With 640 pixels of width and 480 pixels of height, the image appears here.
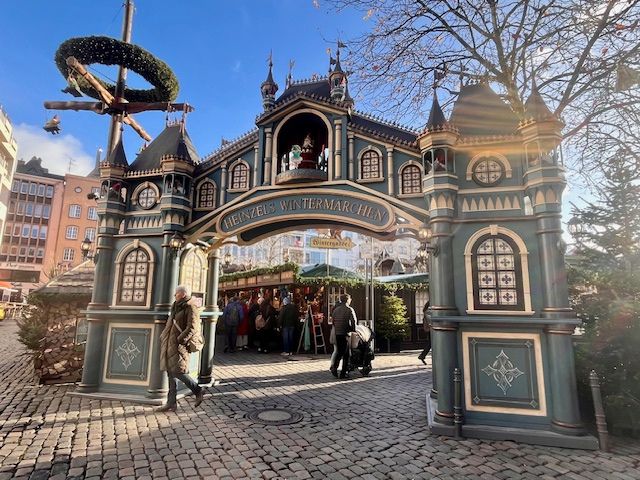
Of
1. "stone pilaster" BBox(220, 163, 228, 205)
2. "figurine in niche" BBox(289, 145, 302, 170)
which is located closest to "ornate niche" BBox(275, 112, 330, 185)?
"figurine in niche" BBox(289, 145, 302, 170)

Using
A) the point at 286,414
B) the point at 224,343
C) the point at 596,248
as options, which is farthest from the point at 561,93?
the point at 224,343

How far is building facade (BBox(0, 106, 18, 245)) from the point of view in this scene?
110 feet

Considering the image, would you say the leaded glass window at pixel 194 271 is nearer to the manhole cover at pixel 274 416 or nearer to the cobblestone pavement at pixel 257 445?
the cobblestone pavement at pixel 257 445

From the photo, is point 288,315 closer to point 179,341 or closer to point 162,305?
point 162,305

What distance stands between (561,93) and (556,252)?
221 inches

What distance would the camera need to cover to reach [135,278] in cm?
843

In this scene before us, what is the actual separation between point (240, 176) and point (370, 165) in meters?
3.10

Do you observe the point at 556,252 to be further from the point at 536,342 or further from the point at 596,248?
the point at 596,248

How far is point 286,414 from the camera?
693 cm

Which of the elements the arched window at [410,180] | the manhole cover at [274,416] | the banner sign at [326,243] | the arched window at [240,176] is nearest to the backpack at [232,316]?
the banner sign at [326,243]

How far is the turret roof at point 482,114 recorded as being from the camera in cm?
705

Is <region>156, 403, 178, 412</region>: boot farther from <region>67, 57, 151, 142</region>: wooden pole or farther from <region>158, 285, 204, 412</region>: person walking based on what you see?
<region>67, 57, 151, 142</region>: wooden pole

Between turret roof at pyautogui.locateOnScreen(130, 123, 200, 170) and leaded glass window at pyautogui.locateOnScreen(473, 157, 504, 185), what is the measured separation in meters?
6.29

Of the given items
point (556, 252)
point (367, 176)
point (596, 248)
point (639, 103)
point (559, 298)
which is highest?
point (639, 103)
